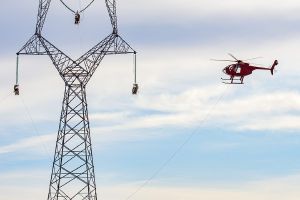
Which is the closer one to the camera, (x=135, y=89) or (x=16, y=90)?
(x=135, y=89)

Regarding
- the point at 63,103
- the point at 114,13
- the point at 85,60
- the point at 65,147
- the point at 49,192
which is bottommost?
the point at 49,192

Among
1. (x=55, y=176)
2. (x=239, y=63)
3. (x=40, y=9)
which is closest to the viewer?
(x=55, y=176)

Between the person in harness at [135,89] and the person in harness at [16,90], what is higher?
the person in harness at [16,90]

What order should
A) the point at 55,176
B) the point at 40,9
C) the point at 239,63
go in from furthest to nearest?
1. the point at 239,63
2. the point at 40,9
3. the point at 55,176

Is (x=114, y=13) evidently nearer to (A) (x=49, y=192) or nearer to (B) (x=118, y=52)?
(B) (x=118, y=52)

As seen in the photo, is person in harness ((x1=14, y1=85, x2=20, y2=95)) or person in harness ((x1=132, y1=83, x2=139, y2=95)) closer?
person in harness ((x1=132, y1=83, x2=139, y2=95))

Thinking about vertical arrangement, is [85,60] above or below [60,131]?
above

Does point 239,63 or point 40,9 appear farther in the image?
point 239,63

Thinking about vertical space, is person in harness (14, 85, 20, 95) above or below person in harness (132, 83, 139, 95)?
above

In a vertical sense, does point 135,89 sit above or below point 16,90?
below

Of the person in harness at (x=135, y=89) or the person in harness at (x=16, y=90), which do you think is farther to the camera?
the person in harness at (x=16, y=90)

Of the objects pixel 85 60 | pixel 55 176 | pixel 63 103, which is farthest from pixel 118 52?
pixel 55 176
